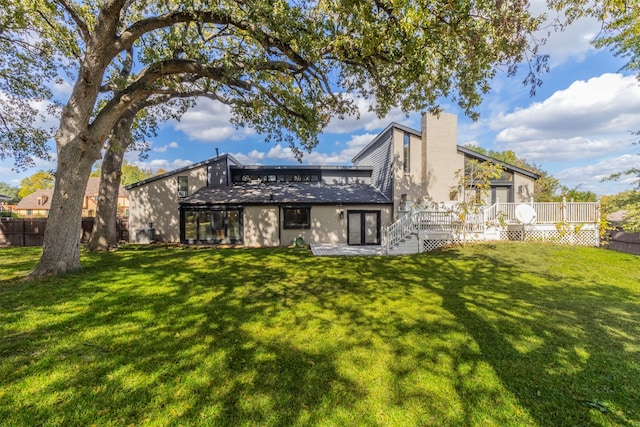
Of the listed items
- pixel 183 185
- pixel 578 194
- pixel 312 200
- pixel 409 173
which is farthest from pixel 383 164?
pixel 578 194

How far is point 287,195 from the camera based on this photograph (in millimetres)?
14836

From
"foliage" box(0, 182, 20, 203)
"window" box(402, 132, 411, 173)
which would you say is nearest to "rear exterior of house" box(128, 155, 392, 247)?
"window" box(402, 132, 411, 173)

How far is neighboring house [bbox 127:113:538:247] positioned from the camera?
45.6 ft

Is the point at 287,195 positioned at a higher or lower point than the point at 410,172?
lower

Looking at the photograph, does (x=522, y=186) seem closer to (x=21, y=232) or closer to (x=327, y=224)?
(x=327, y=224)

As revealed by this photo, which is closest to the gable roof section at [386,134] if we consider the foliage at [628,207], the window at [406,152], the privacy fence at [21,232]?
the window at [406,152]

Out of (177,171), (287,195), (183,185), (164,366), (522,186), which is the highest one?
(177,171)

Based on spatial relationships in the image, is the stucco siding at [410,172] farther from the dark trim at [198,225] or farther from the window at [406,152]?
the dark trim at [198,225]

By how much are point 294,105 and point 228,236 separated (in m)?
8.51

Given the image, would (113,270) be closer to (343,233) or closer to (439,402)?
(439,402)

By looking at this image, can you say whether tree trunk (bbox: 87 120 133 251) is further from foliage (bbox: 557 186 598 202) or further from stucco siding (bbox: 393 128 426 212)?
foliage (bbox: 557 186 598 202)

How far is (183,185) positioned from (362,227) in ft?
35.8

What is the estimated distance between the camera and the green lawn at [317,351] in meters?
2.45

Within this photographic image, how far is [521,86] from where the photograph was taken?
551 centimetres
